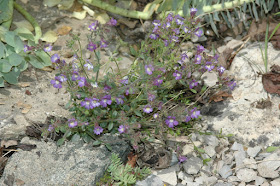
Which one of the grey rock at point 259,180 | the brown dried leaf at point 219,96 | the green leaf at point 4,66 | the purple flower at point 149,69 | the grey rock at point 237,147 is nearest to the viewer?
the purple flower at point 149,69

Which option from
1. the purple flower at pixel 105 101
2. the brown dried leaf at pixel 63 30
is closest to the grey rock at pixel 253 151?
Result: the purple flower at pixel 105 101

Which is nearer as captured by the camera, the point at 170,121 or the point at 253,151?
the point at 170,121

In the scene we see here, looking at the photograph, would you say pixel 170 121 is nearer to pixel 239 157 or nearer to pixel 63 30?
pixel 239 157

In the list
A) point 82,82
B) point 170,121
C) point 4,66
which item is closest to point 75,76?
point 82,82

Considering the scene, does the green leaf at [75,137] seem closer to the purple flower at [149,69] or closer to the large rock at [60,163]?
the large rock at [60,163]

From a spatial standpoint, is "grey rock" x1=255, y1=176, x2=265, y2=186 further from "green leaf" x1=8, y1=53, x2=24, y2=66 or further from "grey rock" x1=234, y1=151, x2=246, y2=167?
"green leaf" x1=8, y1=53, x2=24, y2=66

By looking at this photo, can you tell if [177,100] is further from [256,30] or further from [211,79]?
[256,30]

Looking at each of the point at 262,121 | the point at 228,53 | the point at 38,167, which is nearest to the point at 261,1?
the point at 228,53

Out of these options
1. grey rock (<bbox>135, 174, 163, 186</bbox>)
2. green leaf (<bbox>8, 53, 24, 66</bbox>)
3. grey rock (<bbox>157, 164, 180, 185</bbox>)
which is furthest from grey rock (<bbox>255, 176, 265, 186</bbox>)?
green leaf (<bbox>8, 53, 24, 66</bbox>)
